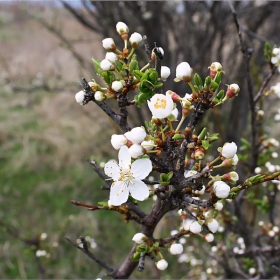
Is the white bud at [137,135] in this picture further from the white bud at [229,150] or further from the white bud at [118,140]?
the white bud at [229,150]

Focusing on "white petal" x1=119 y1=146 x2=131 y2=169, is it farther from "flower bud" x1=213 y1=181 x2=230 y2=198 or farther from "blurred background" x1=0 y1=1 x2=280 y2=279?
"blurred background" x1=0 y1=1 x2=280 y2=279

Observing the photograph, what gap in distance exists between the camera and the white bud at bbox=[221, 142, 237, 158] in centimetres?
77

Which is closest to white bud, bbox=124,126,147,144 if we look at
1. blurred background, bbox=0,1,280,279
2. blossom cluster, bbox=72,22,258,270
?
blossom cluster, bbox=72,22,258,270

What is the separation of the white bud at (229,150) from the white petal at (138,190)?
7.5 inches

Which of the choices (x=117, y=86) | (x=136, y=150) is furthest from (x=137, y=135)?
(x=117, y=86)

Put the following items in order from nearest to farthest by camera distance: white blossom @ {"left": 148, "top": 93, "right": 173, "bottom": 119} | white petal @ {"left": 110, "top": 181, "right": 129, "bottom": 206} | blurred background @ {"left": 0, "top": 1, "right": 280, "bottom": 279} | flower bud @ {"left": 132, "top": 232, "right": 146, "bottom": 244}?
1. white blossom @ {"left": 148, "top": 93, "right": 173, "bottom": 119}
2. white petal @ {"left": 110, "top": 181, "right": 129, "bottom": 206}
3. flower bud @ {"left": 132, "top": 232, "right": 146, "bottom": 244}
4. blurred background @ {"left": 0, "top": 1, "right": 280, "bottom": 279}

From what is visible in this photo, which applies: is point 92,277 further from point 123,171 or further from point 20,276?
point 123,171

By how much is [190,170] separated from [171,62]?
228 cm

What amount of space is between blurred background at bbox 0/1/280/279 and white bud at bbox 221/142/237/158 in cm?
70

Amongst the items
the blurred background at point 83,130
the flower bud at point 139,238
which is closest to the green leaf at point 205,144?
the flower bud at point 139,238

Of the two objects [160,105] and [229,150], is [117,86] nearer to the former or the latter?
[160,105]

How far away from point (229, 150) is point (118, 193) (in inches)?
10.4

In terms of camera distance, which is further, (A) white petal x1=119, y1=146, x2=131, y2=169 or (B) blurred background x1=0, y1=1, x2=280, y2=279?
(B) blurred background x1=0, y1=1, x2=280, y2=279

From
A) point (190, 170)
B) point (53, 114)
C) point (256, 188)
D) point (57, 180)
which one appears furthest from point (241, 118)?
point (53, 114)
